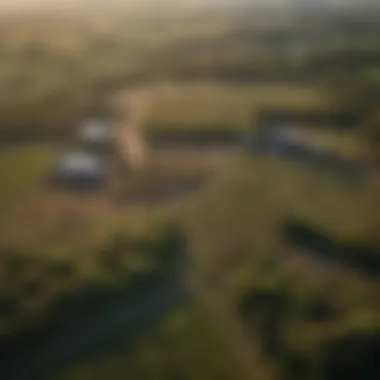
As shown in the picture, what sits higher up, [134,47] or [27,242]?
[134,47]

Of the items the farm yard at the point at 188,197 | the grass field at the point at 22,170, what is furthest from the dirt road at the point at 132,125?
the grass field at the point at 22,170

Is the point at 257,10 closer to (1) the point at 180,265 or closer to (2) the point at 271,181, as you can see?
(2) the point at 271,181

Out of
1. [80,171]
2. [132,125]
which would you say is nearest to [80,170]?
[80,171]

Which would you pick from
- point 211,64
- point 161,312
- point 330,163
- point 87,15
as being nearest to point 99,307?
point 161,312

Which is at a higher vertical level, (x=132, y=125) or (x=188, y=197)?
(x=132, y=125)

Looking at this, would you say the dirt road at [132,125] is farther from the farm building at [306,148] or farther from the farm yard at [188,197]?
the farm building at [306,148]

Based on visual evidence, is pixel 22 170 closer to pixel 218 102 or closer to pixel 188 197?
pixel 188 197
